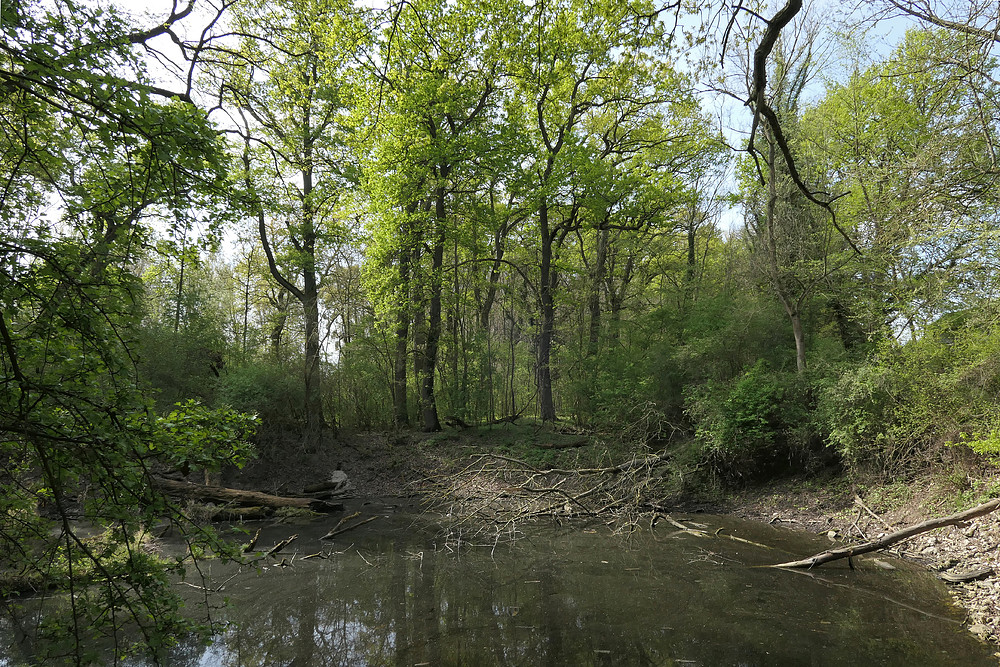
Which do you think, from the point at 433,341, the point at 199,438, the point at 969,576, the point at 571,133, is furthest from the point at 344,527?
the point at 571,133

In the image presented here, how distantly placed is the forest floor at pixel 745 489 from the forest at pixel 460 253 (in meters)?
0.50

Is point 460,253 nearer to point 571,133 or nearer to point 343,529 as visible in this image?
point 571,133

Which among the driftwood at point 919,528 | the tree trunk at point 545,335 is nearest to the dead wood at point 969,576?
the driftwood at point 919,528

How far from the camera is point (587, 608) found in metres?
6.43

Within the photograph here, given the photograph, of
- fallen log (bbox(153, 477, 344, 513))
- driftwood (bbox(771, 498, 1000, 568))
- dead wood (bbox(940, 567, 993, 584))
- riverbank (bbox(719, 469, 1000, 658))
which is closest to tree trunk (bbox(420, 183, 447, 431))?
fallen log (bbox(153, 477, 344, 513))

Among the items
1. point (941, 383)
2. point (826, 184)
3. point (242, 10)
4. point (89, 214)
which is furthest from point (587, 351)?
point (89, 214)

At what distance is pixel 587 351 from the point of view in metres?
16.1

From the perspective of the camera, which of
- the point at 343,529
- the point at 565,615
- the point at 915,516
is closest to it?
the point at 565,615

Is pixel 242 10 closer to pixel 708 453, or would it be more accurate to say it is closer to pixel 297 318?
pixel 297 318

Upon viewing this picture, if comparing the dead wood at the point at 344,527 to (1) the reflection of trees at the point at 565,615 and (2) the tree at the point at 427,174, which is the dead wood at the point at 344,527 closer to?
(1) the reflection of trees at the point at 565,615

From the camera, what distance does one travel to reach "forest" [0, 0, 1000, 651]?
3166 mm

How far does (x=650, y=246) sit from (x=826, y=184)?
7.41m

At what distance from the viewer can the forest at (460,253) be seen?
317 cm

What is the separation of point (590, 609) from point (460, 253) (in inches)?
580
